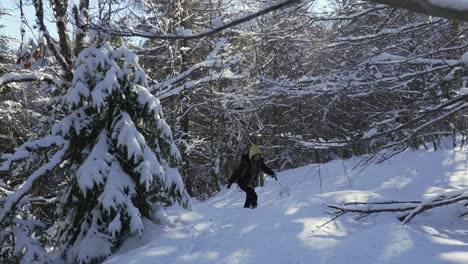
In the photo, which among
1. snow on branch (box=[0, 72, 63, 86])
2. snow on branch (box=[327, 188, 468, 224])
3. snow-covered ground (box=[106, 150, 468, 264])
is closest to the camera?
snow-covered ground (box=[106, 150, 468, 264])

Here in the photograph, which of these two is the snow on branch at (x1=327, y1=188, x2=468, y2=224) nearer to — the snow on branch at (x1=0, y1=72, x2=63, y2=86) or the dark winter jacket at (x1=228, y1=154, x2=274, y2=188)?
the dark winter jacket at (x1=228, y1=154, x2=274, y2=188)

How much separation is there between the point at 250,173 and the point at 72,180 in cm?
379

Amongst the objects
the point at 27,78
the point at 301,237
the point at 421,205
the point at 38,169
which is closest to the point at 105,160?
the point at 38,169

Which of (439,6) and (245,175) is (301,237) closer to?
(439,6)

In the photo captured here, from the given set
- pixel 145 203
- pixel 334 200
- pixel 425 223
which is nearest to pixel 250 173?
pixel 334 200

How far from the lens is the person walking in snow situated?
8.89 metres

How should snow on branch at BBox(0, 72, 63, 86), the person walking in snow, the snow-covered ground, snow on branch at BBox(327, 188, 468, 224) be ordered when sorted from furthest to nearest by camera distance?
the person walking in snow < snow on branch at BBox(0, 72, 63, 86) < snow on branch at BBox(327, 188, 468, 224) < the snow-covered ground

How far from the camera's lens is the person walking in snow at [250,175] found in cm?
889

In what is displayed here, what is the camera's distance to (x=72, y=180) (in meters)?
6.18

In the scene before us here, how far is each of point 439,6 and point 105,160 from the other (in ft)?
14.9

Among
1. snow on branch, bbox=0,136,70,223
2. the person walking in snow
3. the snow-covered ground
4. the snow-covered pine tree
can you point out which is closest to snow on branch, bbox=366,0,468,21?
the snow-covered ground

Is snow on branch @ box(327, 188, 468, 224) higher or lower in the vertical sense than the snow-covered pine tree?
lower

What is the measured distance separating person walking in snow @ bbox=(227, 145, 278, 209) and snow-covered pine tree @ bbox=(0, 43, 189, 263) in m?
2.56

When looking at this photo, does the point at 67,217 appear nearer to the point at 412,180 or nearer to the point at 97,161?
the point at 97,161
